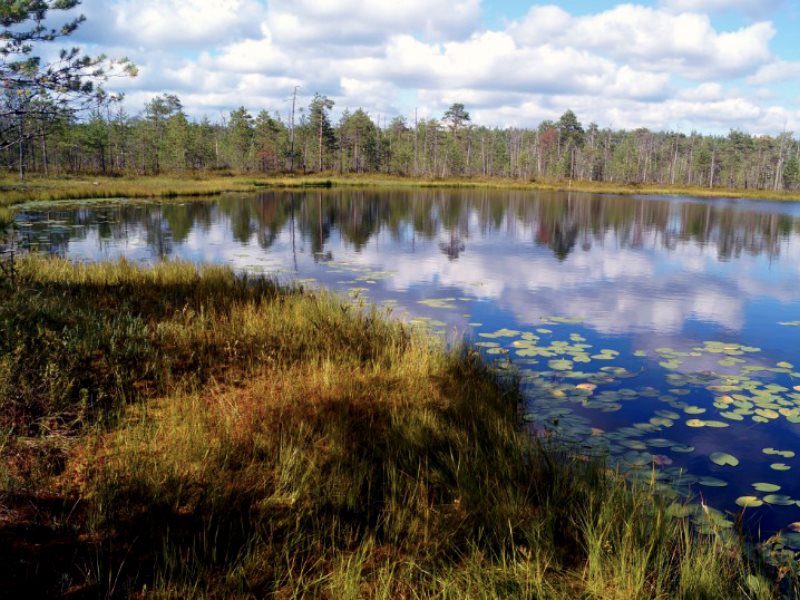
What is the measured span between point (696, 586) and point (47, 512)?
450cm

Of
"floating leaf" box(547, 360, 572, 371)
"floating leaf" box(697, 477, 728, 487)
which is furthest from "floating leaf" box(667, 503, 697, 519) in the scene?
"floating leaf" box(547, 360, 572, 371)

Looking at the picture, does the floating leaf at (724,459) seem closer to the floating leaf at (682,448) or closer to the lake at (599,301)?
the lake at (599,301)

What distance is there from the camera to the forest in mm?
89688

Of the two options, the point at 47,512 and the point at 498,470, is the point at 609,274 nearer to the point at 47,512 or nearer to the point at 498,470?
the point at 498,470

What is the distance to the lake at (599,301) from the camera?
6469 mm

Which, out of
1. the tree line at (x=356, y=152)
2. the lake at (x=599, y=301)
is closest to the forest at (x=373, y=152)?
the tree line at (x=356, y=152)

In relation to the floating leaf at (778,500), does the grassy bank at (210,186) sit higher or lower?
higher

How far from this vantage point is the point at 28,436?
4.87m

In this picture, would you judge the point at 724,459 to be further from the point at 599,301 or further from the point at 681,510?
the point at 599,301

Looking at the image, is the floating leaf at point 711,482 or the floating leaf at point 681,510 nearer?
the floating leaf at point 681,510

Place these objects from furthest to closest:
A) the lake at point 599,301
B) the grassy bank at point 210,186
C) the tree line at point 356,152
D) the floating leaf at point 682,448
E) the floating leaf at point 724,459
→ the tree line at point 356,152 < the grassy bank at point 210,186 < the lake at point 599,301 < the floating leaf at point 682,448 < the floating leaf at point 724,459

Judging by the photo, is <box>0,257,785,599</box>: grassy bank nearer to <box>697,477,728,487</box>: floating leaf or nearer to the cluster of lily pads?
the cluster of lily pads

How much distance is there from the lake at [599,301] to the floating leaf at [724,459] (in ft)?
0.06

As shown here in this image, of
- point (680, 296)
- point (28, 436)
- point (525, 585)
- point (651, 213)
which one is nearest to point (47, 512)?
point (28, 436)
